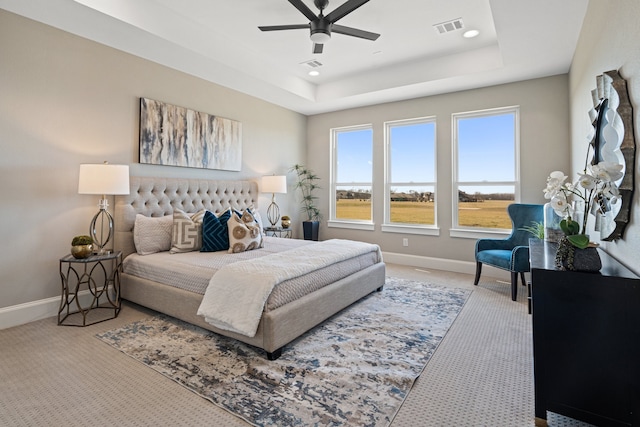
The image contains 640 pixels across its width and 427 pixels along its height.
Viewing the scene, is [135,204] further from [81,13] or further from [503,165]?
[503,165]

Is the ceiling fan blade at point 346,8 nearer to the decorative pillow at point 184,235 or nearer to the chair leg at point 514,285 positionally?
the decorative pillow at point 184,235

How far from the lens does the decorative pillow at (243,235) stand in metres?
3.37

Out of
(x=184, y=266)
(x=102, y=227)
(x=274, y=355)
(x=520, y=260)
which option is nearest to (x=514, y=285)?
(x=520, y=260)

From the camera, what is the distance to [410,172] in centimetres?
531

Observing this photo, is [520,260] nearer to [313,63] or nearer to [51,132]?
[313,63]

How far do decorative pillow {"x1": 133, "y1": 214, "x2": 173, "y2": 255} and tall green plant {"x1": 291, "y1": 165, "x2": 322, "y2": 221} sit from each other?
2968 mm

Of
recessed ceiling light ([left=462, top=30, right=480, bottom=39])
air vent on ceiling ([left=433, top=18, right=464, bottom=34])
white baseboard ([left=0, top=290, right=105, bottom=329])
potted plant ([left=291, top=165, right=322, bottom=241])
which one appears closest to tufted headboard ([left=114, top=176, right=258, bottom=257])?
white baseboard ([left=0, top=290, right=105, bottom=329])

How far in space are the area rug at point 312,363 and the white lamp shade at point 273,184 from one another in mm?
2403

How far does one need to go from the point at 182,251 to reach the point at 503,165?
4.38m

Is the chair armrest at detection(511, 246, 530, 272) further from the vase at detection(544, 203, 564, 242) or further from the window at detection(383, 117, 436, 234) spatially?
the window at detection(383, 117, 436, 234)

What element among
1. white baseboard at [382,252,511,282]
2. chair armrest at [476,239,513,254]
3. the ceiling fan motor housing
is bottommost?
white baseboard at [382,252,511,282]

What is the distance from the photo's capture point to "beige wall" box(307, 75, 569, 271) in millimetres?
4105

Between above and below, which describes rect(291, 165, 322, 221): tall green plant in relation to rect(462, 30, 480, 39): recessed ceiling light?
below

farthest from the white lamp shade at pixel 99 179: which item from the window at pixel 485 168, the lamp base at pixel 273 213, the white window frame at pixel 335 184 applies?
the window at pixel 485 168
